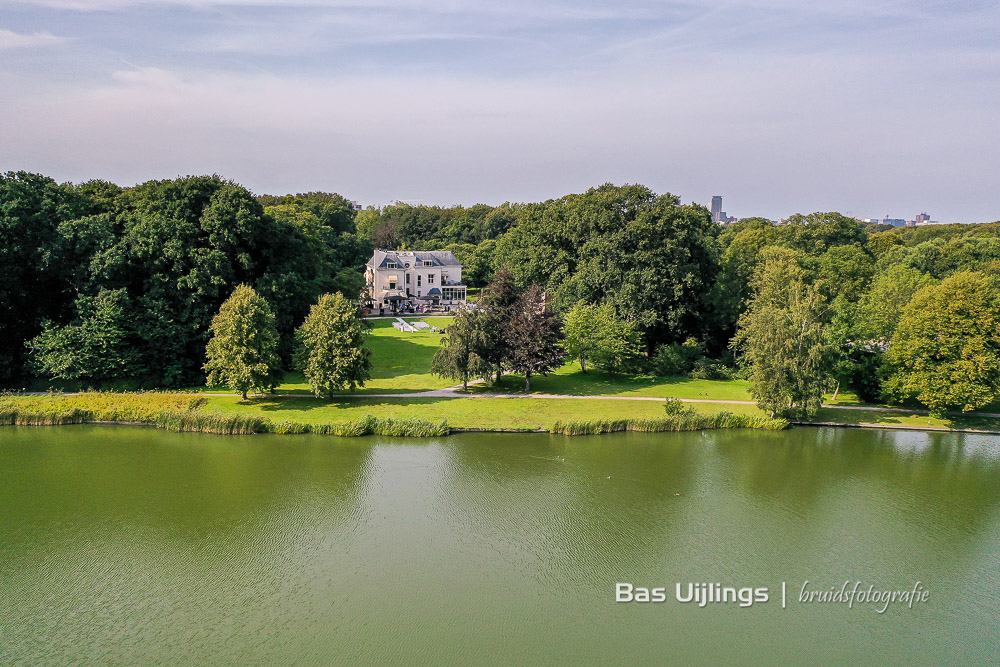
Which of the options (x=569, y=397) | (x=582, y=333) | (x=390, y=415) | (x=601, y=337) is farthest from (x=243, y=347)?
(x=601, y=337)

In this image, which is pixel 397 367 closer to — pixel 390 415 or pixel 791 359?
pixel 390 415

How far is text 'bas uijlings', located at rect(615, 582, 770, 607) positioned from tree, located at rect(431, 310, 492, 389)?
51.6 ft

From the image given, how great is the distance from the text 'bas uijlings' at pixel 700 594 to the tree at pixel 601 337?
1933 cm

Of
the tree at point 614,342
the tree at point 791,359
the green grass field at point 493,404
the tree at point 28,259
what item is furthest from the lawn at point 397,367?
the tree at point 791,359

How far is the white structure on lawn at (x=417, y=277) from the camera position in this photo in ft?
215

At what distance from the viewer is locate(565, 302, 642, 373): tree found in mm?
33375

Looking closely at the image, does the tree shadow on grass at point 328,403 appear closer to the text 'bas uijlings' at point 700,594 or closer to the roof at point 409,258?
the text 'bas uijlings' at point 700,594

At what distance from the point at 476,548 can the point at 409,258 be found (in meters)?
55.0

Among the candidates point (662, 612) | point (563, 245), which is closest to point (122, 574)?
point (662, 612)

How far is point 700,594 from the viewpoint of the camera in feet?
46.9

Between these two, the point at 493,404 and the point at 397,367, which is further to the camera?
the point at 397,367

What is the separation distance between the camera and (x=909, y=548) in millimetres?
16531

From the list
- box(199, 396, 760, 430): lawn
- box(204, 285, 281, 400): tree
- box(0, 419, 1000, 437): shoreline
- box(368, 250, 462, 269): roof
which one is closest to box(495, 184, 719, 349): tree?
box(199, 396, 760, 430): lawn

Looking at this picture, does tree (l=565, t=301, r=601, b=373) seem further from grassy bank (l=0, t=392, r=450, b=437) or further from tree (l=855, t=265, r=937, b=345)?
tree (l=855, t=265, r=937, b=345)
